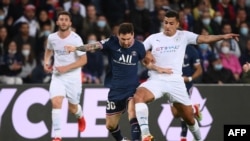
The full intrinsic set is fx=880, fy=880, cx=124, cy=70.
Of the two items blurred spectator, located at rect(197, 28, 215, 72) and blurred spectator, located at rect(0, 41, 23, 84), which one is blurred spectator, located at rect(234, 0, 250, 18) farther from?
blurred spectator, located at rect(0, 41, 23, 84)

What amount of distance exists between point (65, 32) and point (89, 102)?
2234 millimetres

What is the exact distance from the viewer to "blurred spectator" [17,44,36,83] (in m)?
19.3

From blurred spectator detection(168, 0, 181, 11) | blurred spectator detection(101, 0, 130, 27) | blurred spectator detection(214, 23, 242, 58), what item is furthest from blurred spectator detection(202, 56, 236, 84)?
blurred spectator detection(101, 0, 130, 27)

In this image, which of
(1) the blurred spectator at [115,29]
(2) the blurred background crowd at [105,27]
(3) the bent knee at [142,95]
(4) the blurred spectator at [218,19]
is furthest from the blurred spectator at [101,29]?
(3) the bent knee at [142,95]

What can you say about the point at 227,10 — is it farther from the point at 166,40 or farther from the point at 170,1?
the point at 166,40

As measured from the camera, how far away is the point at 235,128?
17.0m

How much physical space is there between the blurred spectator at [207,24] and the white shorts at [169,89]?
6.68 metres

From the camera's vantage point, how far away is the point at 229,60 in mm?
20672

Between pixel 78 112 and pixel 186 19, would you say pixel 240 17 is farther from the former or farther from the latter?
pixel 78 112

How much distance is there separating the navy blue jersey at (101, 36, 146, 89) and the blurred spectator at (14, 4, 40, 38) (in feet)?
20.1

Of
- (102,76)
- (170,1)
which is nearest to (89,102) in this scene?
(102,76)

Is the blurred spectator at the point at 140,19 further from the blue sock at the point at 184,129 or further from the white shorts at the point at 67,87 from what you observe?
the white shorts at the point at 67,87

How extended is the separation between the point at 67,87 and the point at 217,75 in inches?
200

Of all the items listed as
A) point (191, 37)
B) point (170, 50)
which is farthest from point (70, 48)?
point (191, 37)
